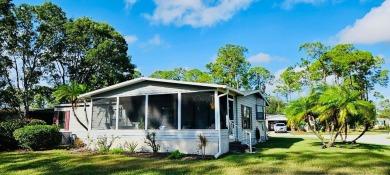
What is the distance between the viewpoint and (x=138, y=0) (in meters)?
18.2

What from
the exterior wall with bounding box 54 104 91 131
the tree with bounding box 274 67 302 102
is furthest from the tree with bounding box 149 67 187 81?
the exterior wall with bounding box 54 104 91 131

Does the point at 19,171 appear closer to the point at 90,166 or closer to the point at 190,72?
the point at 90,166

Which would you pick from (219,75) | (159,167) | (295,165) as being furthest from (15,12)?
(219,75)

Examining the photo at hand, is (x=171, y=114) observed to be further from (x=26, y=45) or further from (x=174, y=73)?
(x=174, y=73)

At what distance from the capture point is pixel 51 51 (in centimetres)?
2753

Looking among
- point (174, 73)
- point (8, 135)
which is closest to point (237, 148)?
point (8, 135)

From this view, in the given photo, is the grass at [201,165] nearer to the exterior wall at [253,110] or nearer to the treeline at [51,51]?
the exterior wall at [253,110]

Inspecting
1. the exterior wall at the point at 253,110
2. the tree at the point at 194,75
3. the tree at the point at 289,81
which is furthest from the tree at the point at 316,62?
the exterior wall at the point at 253,110

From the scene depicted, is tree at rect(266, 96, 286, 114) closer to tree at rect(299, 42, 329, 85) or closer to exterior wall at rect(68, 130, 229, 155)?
tree at rect(299, 42, 329, 85)

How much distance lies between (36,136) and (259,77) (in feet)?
139

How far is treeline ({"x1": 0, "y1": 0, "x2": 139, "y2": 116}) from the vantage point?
25.0 metres

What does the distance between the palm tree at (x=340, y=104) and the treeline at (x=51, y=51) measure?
1962 cm

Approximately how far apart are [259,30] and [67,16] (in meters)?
19.1

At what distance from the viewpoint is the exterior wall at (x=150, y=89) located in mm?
13773
